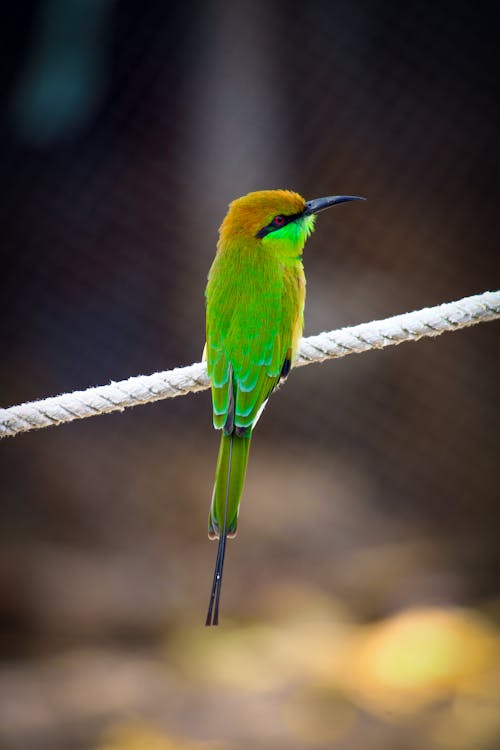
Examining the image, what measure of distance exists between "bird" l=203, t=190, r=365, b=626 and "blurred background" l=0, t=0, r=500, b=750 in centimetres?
150

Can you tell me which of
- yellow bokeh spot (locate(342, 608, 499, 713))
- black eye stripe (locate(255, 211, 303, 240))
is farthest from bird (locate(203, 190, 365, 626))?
yellow bokeh spot (locate(342, 608, 499, 713))

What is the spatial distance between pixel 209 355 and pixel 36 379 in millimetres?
2128

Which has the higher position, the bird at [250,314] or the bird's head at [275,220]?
the bird's head at [275,220]

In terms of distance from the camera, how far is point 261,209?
45.7 inches

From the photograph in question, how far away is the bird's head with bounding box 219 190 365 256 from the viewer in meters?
1.16

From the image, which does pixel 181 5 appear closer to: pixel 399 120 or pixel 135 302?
pixel 399 120

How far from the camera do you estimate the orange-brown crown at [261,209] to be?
1.16 metres

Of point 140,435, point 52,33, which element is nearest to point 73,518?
point 140,435

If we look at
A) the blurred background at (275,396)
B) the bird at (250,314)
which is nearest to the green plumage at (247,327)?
the bird at (250,314)

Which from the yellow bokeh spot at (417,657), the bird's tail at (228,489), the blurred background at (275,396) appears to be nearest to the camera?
the bird's tail at (228,489)

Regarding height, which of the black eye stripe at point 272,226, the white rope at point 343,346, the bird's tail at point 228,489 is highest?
the black eye stripe at point 272,226

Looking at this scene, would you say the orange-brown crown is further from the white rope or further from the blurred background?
the blurred background

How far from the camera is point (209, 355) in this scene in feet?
3.66

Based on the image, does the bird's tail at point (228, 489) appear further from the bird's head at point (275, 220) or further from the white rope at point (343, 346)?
the bird's head at point (275, 220)
